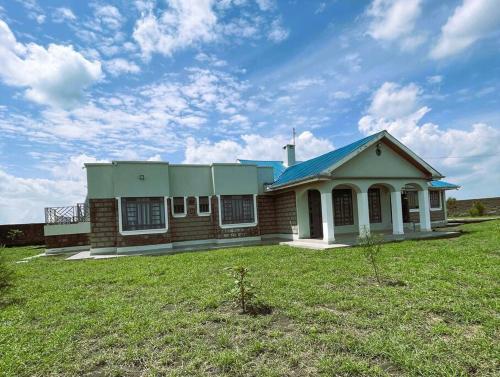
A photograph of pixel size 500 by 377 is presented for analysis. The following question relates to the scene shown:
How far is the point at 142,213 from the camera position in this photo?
48.1 feet

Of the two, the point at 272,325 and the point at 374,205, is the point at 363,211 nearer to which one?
the point at 374,205

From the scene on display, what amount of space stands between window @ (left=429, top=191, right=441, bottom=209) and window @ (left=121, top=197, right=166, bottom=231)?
57.6ft

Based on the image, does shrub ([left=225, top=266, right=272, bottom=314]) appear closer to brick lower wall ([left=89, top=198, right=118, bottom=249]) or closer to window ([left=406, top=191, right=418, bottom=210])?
brick lower wall ([left=89, top=198, right=118, bottom=249])

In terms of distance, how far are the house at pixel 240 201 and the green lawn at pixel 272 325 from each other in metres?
6.52

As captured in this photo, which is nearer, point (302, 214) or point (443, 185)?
point (302, 214)

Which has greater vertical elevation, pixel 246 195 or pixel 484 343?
pixel 246 195

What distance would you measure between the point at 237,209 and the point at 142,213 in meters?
4.60

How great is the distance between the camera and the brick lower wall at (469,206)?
28777 mm

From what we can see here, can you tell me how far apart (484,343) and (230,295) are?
350 cm

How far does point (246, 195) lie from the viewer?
16438 millimetres

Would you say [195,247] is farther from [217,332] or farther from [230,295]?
[217,332]

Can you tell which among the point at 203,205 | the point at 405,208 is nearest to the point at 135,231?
the point at 203,205

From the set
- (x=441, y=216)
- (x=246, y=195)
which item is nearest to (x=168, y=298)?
(x=246, y=195)

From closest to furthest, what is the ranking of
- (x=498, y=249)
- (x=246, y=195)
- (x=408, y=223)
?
1. (x=498, y=249)
2. (x=246, y=195)
3. (x=408, y=223)
